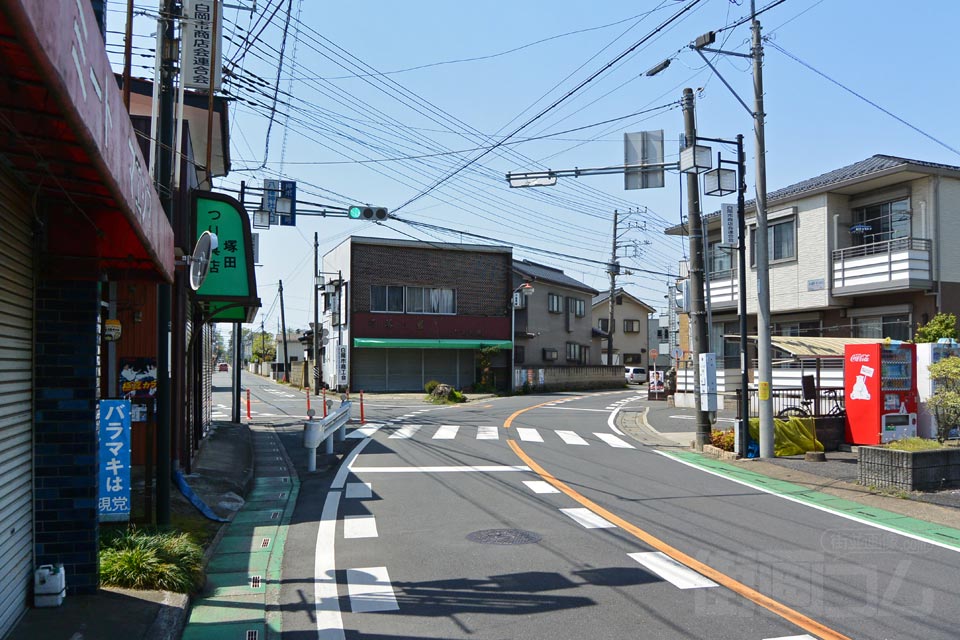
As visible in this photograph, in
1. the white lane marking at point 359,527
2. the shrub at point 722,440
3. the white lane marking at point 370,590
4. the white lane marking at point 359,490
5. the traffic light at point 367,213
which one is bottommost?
the white lane marking at point 359,490

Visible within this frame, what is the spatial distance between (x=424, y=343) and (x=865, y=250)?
25.9 m

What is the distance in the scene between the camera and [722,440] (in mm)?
16641

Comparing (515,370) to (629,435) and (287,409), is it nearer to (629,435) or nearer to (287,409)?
(287,409)

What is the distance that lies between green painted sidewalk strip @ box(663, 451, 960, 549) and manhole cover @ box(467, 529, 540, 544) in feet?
14.7

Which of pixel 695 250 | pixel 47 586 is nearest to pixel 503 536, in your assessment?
pixel 47 586

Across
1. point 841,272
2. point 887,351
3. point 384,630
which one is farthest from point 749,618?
point 841,272

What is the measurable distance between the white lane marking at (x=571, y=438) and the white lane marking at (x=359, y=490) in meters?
7.26

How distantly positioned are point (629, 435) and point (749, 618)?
14.9 meters

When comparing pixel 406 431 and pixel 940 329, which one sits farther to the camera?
pixel 406 431

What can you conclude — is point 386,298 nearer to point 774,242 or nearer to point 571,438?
point 774,242

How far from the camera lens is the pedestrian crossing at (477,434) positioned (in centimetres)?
1883

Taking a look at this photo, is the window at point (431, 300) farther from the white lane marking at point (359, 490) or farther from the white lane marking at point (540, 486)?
the white lane marking at point (540, 486)

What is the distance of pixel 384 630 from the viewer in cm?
565

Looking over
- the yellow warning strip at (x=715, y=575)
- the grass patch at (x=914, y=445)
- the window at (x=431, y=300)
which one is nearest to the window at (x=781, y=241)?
the grass patch at (x=914, y=445)
